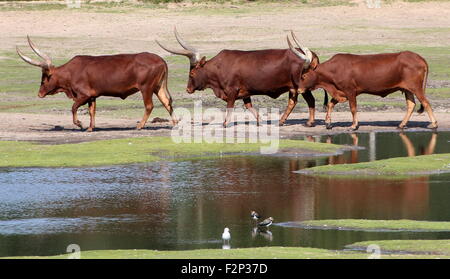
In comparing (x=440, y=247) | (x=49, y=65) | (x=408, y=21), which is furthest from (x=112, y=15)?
(x=440, y=247)

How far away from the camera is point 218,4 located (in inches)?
1740

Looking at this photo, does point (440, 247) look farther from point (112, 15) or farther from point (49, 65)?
point (112, 15)

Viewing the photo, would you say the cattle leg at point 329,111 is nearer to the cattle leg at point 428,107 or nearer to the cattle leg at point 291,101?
the cattle leg at point 291,101

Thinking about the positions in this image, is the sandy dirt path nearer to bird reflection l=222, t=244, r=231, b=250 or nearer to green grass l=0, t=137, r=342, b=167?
green grass l=0, t=137, r=342, b=167

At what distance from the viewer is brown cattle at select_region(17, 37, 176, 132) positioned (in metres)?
23.2

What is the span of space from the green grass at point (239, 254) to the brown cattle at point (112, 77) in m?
11.2

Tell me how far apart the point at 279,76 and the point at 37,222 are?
10355 millimetres

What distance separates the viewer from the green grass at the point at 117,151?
774 inches

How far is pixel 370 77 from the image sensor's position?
76.6ft

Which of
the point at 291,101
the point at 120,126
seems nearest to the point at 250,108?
the point at 291,101

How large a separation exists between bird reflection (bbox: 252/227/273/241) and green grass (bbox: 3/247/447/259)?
35.7 inches

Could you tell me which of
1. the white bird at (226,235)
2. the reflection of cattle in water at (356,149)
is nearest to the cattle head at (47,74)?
the reflection of cattle in water at (356,149)

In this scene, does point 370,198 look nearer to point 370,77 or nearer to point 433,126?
point 370,77
